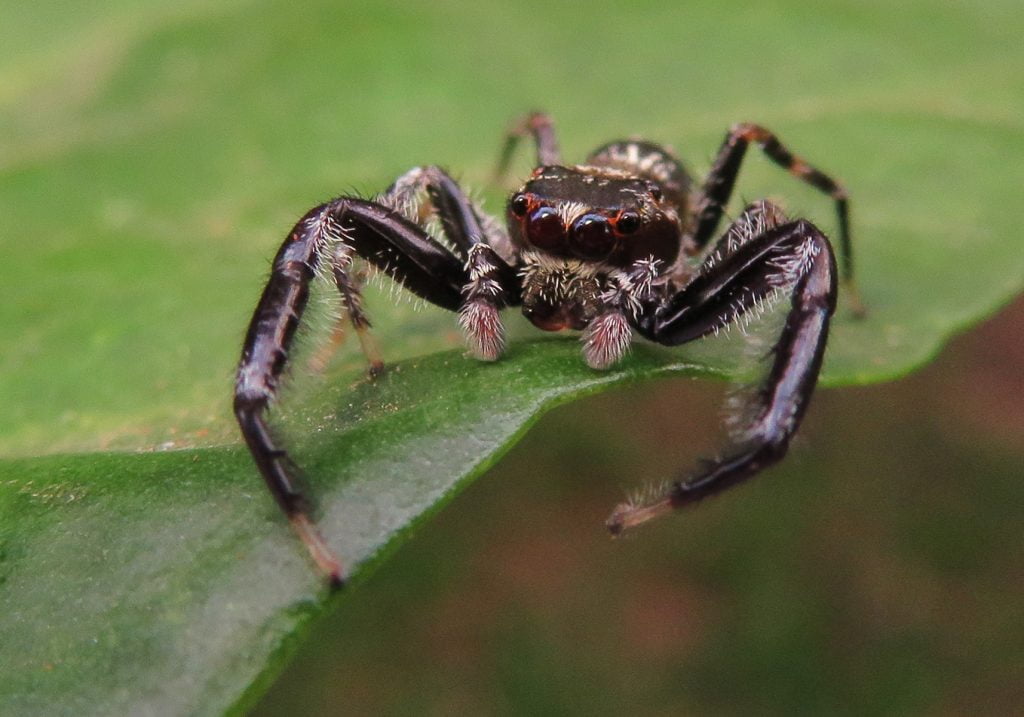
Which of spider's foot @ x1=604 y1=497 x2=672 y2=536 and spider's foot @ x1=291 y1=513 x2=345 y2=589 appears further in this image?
spider's foot @ x1=604 y1=497 x2=672 y2=536

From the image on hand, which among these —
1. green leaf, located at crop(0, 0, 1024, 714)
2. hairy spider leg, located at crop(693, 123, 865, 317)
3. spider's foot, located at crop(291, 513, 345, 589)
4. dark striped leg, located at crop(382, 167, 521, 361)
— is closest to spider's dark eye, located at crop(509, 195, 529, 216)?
dark striped leg, located at crop(382, 167, 521, 361)

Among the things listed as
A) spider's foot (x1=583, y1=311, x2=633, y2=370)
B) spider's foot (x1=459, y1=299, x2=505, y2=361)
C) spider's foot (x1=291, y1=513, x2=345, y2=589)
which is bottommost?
spider's foot (x1=291, y1=513, x2=345, y2=589)

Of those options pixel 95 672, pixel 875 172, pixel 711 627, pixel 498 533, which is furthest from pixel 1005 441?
pixel 95 672

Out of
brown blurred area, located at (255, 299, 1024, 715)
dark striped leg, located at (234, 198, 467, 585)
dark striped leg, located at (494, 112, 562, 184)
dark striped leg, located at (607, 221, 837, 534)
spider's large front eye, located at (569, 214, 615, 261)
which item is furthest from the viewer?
brown blurred area, located at (255, 299, 1024, 715)

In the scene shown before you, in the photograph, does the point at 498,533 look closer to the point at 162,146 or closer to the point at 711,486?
the point at 162,146

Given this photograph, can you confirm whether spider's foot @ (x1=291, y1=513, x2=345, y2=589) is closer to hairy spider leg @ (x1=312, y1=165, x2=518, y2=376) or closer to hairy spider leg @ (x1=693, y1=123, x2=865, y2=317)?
hairy spider leg @ (x1=312, y1=165, x2=518, y2=376)

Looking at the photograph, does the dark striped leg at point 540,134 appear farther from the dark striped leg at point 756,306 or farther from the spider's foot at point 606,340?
the spider's foot at point 606,340
